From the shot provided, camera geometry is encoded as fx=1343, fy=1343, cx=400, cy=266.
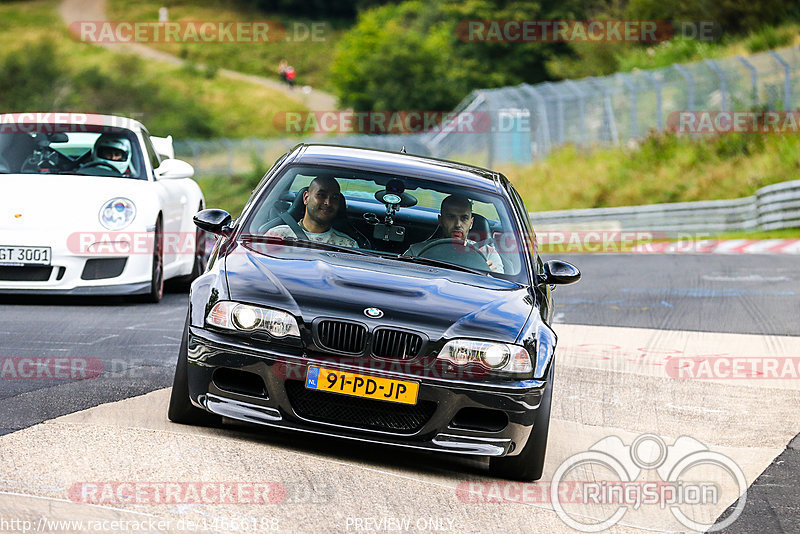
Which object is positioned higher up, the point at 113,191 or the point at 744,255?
the point at 113,191

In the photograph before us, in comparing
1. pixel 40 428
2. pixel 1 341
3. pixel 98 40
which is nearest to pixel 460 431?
pixel 40 428

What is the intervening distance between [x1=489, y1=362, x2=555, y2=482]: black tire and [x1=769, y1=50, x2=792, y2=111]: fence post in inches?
972

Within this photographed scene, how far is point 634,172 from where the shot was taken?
111 ft

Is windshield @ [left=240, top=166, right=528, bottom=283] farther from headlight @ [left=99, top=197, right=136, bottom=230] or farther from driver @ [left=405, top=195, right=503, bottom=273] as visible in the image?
headlight @ [left=99, top=197, right=136, bottom=230]

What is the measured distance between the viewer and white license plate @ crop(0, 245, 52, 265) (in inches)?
396

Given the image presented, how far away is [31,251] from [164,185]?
1645 millimetres

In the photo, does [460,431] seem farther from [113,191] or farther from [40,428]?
[113,191]

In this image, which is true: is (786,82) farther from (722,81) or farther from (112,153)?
(112,153)

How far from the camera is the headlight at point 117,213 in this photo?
34.3 ft

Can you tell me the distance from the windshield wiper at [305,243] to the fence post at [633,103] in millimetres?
27173

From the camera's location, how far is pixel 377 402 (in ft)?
18.4

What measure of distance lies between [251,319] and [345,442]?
38.3 inches

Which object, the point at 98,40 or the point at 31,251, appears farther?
the point at 98,40

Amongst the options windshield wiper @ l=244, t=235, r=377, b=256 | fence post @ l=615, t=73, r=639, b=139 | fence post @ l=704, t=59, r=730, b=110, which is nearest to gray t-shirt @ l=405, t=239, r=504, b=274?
windshield wiper @ l=244, t=235, r=377, b=256
